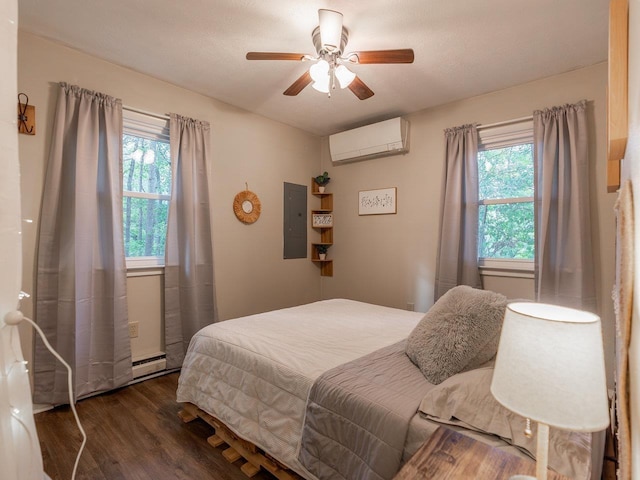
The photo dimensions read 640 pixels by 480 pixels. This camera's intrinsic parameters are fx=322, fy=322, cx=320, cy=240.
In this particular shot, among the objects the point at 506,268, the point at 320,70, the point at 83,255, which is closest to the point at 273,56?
the point at 320,70

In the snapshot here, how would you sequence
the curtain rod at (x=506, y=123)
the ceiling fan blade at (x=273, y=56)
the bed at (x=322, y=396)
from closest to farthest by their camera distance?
1. the bed at (x=322, y=396)
2. the ceiling fan blade at (x=273, y=56)
3. the curtain rod at (x=506, y=123)

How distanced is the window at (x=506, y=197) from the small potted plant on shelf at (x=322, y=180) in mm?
1816

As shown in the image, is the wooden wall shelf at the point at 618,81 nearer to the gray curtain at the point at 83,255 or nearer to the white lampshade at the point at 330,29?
the white lampshade at the point at 330,29

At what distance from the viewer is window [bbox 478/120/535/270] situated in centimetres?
286

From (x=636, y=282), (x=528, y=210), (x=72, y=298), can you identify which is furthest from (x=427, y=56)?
(x=72, y=298)

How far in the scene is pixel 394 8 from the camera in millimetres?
1902

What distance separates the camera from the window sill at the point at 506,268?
9.21 feet

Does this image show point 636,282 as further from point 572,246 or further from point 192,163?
point 192,163

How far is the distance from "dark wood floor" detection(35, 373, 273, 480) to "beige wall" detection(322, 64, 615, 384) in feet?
7.63

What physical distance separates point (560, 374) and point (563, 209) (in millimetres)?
2461

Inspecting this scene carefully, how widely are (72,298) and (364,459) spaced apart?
7.26ft

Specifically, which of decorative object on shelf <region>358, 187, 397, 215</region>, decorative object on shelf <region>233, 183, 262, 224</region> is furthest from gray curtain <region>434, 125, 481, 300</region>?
decorative object on shelf <region>233, 183, 262, 224</region>

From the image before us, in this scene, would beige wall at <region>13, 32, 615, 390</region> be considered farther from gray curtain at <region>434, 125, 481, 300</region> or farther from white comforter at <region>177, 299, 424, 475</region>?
white comforter at <region>177, 299, 424, 475</region>

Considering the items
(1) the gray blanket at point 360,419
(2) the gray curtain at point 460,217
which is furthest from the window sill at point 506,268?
(1) the gray blanket at point 360,419
